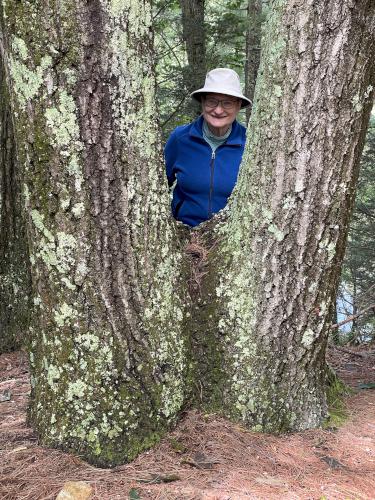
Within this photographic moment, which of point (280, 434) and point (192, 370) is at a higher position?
point (192, 370)

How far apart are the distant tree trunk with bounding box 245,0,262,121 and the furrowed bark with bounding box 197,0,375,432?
5141 mm

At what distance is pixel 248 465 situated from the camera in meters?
2.37

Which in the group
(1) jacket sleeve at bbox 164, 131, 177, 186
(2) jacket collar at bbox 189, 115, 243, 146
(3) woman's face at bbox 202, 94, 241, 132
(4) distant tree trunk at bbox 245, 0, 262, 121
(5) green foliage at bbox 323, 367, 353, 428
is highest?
(4) distant tree trunk at bbox 245, 0, 262, 121

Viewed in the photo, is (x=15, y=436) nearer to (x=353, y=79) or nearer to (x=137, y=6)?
(x=137, y=6)

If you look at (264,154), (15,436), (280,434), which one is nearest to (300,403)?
(280,434)

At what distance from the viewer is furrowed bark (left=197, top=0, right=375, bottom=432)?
2.29 meters

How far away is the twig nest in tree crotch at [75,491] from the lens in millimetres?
2090

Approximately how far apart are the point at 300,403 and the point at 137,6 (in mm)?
2220

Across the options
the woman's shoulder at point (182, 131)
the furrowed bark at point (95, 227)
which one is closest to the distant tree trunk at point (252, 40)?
the woman's shoulder at point (182, 131)

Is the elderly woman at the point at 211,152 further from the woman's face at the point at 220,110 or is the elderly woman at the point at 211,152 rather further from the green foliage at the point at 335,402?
the green foliage at the point at 335,402

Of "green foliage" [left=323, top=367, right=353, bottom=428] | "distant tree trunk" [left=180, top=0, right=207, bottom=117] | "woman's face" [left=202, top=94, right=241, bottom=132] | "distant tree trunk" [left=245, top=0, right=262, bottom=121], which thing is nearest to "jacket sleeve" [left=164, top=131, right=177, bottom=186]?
"woman's face" [left=202, top=94, right=241, bottom=132]

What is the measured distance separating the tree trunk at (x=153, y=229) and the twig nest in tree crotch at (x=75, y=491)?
216mm

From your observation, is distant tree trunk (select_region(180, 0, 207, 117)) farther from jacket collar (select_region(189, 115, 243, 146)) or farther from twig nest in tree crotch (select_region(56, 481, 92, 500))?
twig nest in tree crotch (select_region(56, 481, 92, 500))

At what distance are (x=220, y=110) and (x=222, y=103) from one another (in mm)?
59
